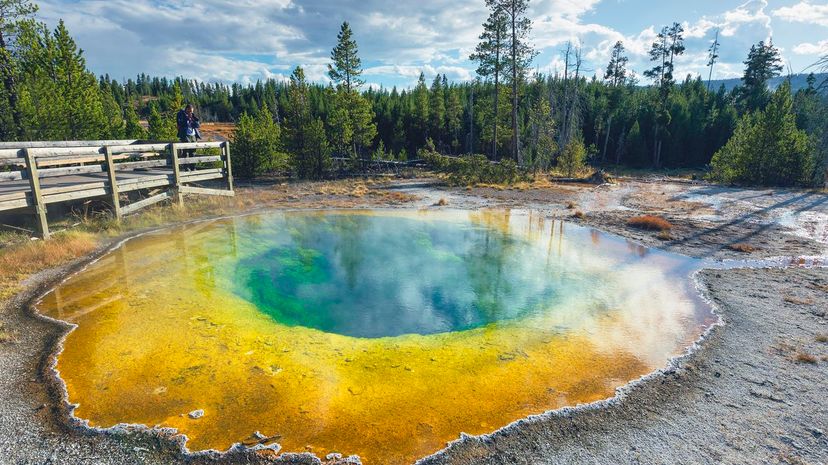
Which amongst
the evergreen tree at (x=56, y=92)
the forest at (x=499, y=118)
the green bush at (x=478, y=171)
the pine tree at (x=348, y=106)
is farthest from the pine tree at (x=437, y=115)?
the evergreen tree at (x=56, y=92)

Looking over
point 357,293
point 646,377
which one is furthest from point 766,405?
point 357,293

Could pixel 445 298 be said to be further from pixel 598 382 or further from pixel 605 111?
pixel 605 111

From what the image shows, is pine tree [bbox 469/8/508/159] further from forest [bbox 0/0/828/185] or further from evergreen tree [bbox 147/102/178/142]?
evergreen tree [bbox 147/102/178/142]

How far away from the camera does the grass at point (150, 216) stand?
8.86 m

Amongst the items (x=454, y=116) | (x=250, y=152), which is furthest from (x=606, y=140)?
(x=250, y=152)

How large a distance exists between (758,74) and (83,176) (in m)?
67.6

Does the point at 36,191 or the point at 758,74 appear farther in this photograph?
the point at 758,74

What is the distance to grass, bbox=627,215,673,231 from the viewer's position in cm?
1373

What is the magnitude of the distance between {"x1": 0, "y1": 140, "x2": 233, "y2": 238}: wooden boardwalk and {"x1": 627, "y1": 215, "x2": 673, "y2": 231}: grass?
1530 cm

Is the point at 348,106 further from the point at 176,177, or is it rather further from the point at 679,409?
the point at 679,409

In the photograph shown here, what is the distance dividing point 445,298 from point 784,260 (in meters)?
8.97

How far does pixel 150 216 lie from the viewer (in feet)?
44.4

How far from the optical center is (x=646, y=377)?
5598mm

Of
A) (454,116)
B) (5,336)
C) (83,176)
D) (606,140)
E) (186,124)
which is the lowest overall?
(5,336)
